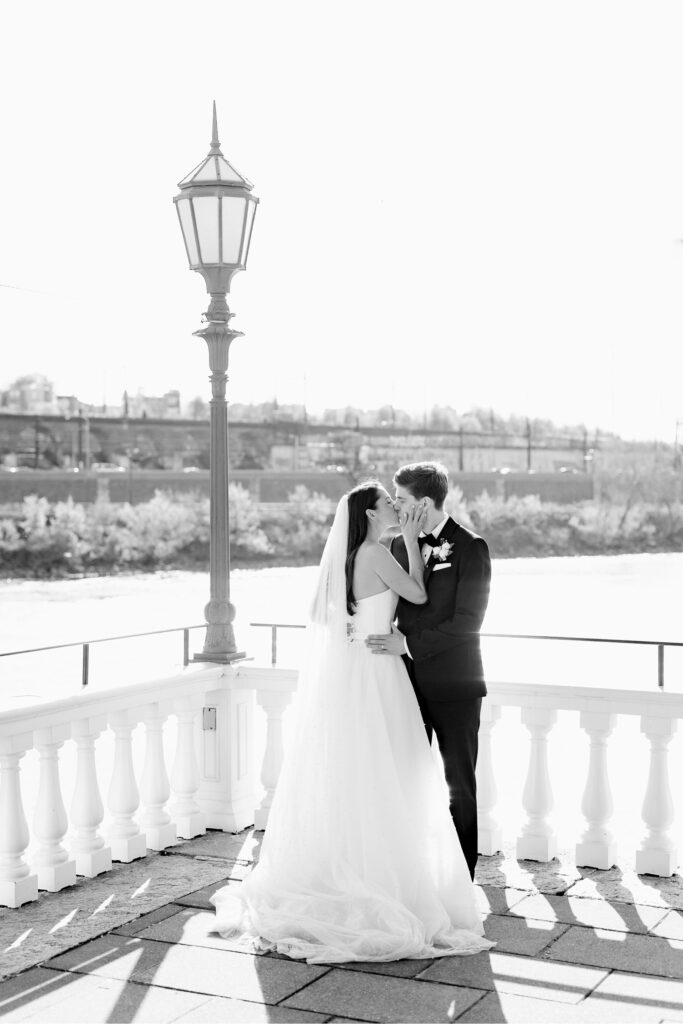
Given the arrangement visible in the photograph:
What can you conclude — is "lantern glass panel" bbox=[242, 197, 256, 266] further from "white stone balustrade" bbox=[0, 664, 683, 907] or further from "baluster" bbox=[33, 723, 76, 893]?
"baluster" bbox=[33, 723, 76, 893]

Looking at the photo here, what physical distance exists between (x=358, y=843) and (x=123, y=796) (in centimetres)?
126

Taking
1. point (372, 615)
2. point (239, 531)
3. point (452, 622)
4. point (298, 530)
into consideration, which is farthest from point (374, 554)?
point (298, 530)

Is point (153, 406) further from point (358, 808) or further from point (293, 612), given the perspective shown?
point (358, 808)

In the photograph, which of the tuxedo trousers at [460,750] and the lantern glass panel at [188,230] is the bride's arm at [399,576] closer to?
the tuxedo trousers at [460,750]

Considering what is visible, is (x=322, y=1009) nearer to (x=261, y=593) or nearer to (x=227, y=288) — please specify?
(x=227, y=288)

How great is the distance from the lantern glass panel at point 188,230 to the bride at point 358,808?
5.96ft

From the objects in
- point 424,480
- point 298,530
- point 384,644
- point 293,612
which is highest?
point 424,480

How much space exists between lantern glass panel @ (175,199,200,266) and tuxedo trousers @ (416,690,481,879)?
2.31m

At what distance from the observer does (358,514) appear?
388 centimetres

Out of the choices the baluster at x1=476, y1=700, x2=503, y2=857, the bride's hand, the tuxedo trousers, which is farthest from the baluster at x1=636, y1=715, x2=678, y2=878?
the bride's hand

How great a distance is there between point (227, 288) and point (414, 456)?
52.9 m

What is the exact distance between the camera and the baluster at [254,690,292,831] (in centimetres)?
505

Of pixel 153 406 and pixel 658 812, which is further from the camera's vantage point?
pixel 153 406

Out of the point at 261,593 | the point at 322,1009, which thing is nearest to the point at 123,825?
the point at 322,1009
